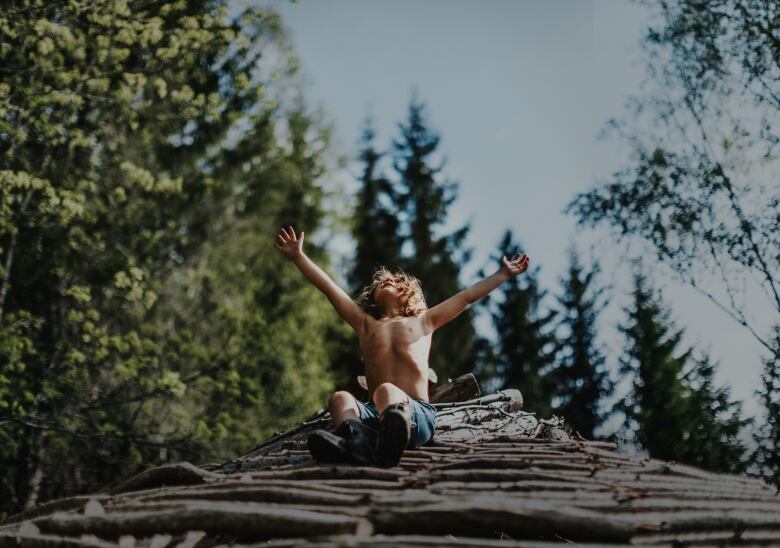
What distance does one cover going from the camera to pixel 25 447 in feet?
32.0

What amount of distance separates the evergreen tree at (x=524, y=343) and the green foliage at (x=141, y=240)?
6.66 meters

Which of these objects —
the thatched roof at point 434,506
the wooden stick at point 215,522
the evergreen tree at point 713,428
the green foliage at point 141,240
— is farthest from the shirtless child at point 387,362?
the evergreen tree at point 713,428

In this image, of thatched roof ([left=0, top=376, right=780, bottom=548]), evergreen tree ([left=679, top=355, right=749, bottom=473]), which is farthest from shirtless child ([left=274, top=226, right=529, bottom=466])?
evergreen tree ([left=679, top=355, right=749, bottom=473])

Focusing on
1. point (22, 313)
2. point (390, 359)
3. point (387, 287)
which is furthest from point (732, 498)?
point (22, 313)

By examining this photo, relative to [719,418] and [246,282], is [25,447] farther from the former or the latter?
[719,418]

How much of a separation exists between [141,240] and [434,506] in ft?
38.2

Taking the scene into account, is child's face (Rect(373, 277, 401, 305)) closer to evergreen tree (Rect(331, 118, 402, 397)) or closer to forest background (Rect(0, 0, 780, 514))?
forest background (Rect(0, 0, 780, 514))

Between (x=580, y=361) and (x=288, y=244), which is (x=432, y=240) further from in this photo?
(x=288, y=244)

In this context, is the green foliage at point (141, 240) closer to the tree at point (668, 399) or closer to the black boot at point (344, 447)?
the black boot at point (344, 447)

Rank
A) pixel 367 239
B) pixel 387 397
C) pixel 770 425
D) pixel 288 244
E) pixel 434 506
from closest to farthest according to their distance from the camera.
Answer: pixel 434 506, pixel 387 397, pixel 288 244, pixel 770 425, pixel 367 239

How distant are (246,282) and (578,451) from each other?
16144mm

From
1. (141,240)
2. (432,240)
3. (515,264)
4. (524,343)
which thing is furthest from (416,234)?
(515,264)

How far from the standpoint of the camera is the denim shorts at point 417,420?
3.24 meters

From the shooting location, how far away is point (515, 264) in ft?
15.1
